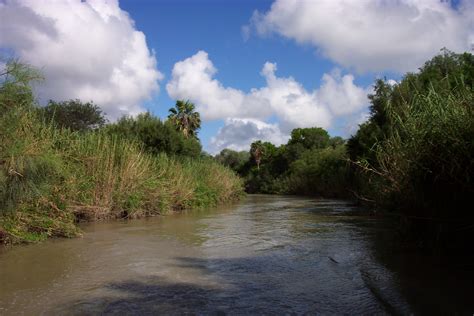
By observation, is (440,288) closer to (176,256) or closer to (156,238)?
(176,256)

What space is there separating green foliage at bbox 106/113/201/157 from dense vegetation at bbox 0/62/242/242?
2.7 inches

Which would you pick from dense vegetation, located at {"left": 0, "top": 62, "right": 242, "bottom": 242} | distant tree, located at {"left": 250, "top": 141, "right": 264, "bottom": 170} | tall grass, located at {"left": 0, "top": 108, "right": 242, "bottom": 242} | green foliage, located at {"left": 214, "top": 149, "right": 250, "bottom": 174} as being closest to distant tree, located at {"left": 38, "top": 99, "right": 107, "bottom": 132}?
dense vegetation, located at {"left": 0, "top": 62, "right": 242, "bottom": 242}

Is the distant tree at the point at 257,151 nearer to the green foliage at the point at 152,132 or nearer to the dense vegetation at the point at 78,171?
the dense vegetation at the point at 78,171

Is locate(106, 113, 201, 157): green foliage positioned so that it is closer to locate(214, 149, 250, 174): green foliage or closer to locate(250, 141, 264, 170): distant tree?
locate(250, 141, 264, 170): distant tree

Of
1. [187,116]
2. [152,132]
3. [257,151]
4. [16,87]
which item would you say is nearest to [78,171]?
[16,87]

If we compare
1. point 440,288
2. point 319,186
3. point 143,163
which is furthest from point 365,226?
point 319,186

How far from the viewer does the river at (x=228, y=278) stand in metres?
5.61

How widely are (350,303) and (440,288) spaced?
139 centimetres

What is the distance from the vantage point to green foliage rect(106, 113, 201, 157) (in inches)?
1161

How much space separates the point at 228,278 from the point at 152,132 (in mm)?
23749

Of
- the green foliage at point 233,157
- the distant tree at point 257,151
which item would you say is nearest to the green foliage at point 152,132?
the distant tree at point 257,151

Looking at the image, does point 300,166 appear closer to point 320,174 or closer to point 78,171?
point 320,174

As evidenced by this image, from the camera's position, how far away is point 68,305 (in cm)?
576

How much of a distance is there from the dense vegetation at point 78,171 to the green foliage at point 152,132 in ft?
0.23
